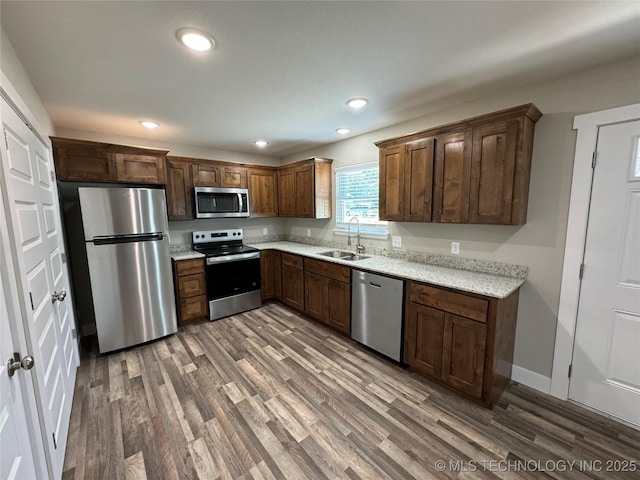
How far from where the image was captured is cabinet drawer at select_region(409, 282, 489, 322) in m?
1.98

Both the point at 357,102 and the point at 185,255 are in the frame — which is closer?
the point at 357,102

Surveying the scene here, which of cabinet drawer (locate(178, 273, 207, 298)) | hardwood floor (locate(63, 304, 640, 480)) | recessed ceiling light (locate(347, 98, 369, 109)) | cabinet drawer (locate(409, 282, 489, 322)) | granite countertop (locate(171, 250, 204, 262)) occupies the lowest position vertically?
hardwood floor (locate(63, 304, 640, 480))

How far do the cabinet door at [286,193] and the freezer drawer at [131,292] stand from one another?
188 cm

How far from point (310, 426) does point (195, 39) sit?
258cm

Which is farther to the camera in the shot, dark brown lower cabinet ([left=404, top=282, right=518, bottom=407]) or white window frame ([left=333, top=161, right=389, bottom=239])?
white window frame ([left=333, top=161, right=389, bottom=239])

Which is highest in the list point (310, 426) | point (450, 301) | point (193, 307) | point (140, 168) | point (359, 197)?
point (140, 168)

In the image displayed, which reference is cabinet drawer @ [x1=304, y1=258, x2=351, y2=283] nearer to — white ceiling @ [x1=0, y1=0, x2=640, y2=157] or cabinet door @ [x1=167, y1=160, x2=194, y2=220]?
white ceiling @ [x1=0, y1=0, x2=640, y2=157]

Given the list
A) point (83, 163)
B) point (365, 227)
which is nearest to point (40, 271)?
point (83, 163)

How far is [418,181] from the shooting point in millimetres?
2586

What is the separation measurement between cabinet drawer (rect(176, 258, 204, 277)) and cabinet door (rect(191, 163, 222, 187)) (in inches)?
42.4

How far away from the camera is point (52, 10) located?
1274 millimetres

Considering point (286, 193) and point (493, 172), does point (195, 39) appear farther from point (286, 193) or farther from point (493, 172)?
point (286, 193)

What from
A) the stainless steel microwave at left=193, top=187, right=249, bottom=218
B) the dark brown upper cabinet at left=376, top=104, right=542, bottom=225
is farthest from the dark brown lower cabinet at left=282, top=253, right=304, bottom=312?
the dark brown upper cabinet at left=376, top=104, right=542, bottom=225

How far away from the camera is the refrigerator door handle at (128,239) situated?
8.75ft
